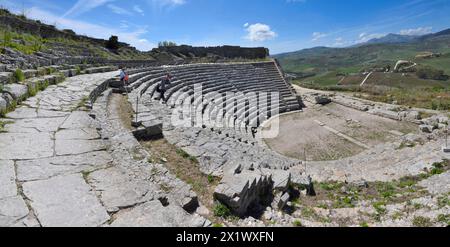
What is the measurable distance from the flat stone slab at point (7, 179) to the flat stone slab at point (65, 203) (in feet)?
0.39

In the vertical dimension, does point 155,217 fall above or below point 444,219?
above

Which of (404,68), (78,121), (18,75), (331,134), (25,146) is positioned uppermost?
(404,68)

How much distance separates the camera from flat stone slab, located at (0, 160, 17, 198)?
2.93 m

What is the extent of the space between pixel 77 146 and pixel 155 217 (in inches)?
90.9

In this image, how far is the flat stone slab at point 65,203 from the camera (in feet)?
8.81

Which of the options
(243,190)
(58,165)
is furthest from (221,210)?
(58,165)

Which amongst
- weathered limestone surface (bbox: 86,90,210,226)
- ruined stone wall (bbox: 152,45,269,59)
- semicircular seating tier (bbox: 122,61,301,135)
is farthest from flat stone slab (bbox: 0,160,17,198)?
ruined stone wall (bbox: 152,45,269,59)

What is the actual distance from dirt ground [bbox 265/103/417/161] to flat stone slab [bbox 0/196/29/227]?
10.7 meters

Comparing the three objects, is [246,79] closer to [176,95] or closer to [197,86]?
[197,86]

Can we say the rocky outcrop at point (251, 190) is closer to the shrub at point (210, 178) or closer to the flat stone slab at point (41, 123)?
the shrub at point (210, 178)

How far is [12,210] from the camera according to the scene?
269 cm

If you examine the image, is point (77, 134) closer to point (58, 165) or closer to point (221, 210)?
point (58, 165)
